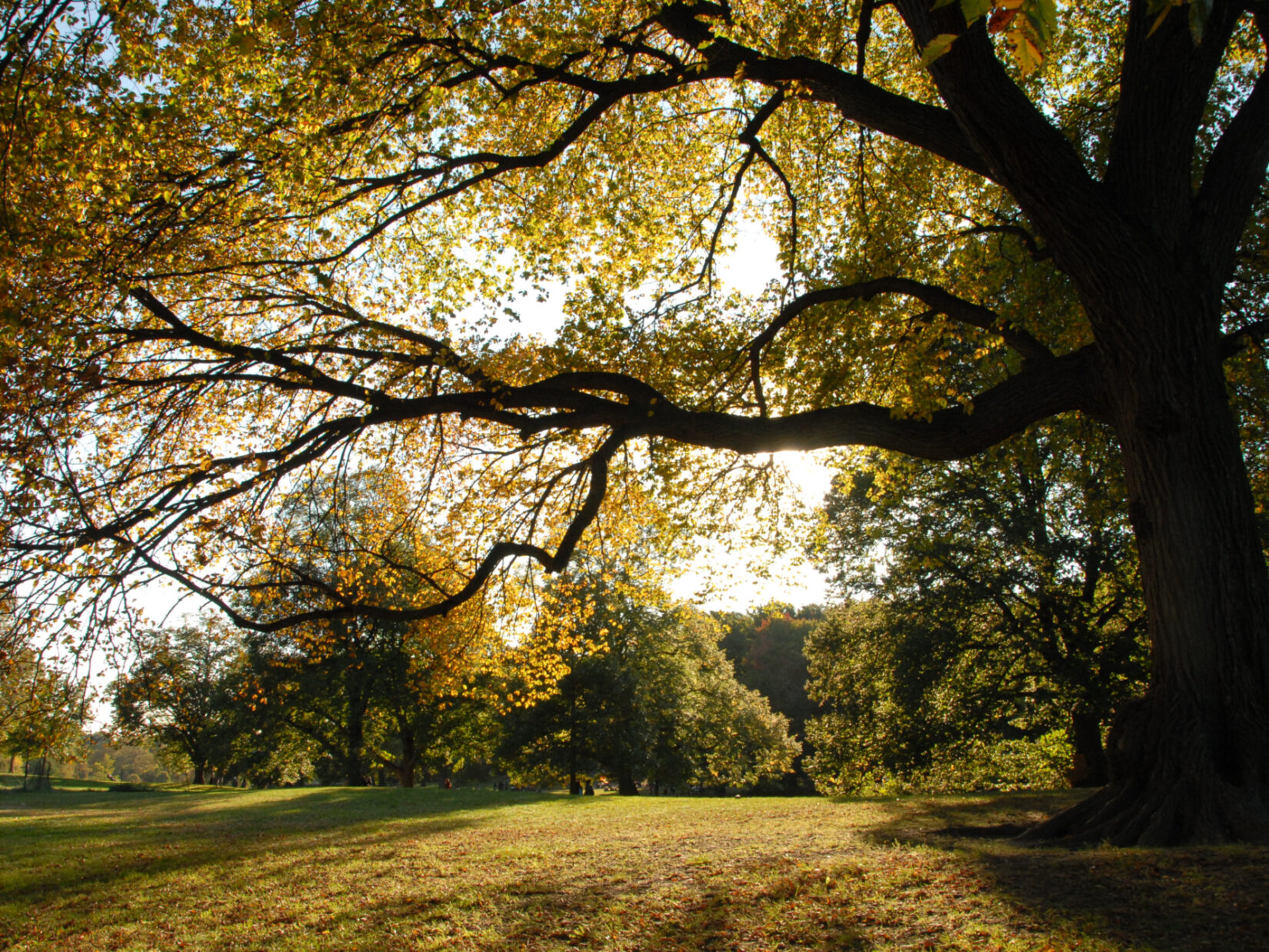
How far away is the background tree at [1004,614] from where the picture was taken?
49.8 feet

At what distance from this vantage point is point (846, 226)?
12117 millimetres

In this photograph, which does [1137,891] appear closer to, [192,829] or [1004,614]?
[1004,614]

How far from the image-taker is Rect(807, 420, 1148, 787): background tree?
15.2 metres

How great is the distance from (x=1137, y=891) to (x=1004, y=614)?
43.1 ft

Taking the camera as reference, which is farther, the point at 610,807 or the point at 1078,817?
the point at 610,807

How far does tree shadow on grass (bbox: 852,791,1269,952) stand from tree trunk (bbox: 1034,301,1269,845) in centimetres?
73

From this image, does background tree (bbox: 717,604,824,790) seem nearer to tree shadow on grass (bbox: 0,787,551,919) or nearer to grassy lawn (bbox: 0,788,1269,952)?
tree shadow on grass (bbox: 0,787,551,919)

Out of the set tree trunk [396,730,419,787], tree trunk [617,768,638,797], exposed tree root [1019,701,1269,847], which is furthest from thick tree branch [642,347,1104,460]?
tree trunk [396,730,419,787]

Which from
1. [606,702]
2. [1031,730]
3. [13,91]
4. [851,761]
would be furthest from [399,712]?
[13,91]

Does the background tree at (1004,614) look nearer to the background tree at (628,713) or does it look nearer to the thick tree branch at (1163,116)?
the thick tree branch at (1163,116)

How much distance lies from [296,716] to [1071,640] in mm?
28875

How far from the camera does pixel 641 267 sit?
1170 centimetres

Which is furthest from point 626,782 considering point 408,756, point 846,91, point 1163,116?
point 1163,116

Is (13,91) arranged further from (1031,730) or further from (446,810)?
(1031,730)
